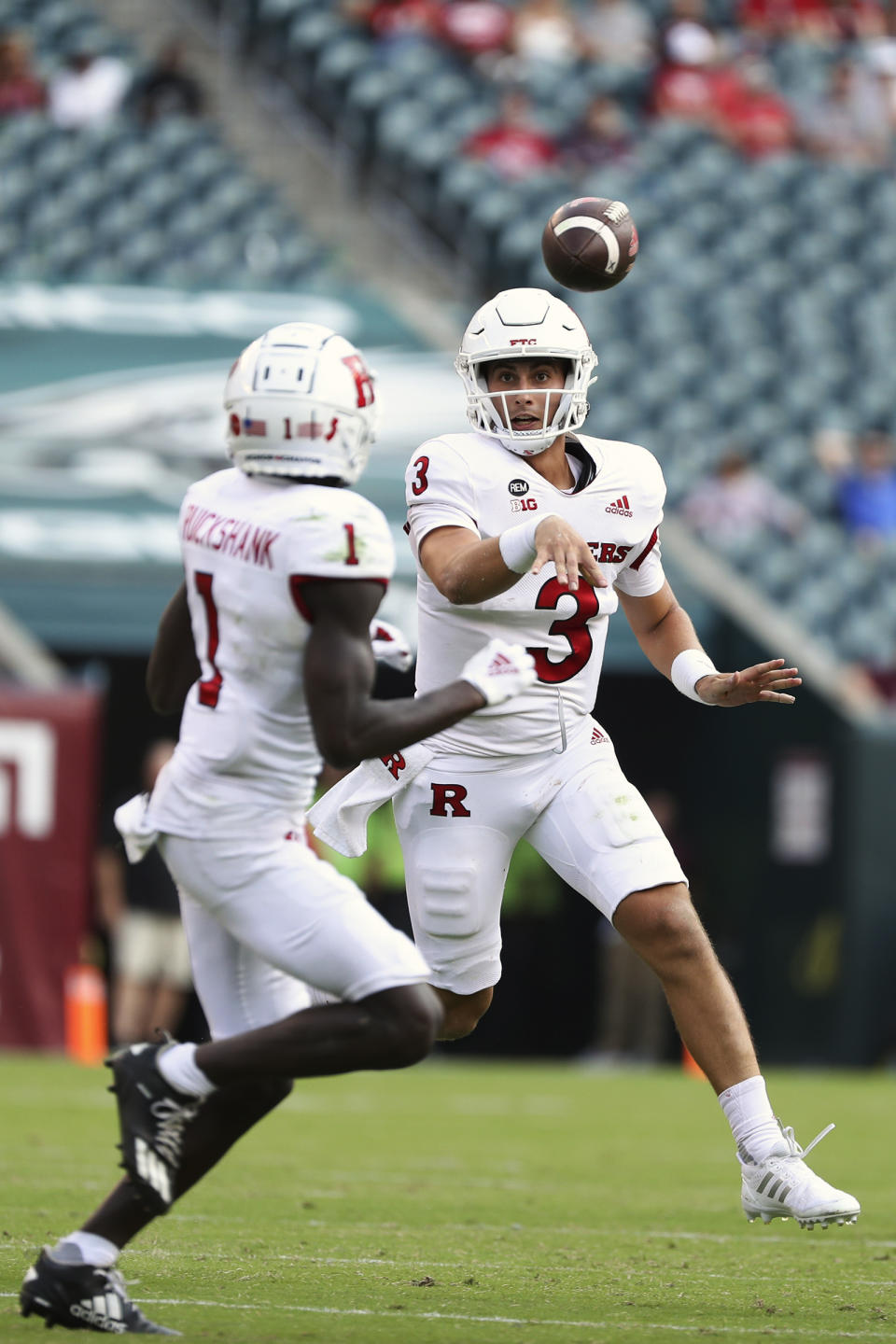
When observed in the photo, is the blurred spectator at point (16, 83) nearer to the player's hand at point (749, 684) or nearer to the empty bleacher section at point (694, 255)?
the empty bleacher section at point (694, 255)

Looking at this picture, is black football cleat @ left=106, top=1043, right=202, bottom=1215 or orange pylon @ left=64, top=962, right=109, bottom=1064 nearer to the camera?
black football cleat @ left=106, top=1043, right=202, bottom=1215

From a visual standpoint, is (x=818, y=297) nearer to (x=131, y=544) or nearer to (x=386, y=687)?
(x=386, y=687)

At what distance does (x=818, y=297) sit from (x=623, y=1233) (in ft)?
33.3

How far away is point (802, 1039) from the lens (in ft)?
40.2

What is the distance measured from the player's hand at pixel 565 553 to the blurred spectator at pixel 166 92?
418 inches

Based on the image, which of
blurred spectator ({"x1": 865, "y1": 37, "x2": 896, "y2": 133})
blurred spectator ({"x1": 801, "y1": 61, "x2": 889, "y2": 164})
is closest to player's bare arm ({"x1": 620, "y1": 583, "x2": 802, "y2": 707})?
blurred spectator ({"x1": 801, "y1": 61, "x2": 889, "y2": 164})

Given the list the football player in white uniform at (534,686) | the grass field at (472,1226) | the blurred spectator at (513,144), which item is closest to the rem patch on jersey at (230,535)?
the football player in white uniform at (534,686)

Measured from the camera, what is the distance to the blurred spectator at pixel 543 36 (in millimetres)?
14633

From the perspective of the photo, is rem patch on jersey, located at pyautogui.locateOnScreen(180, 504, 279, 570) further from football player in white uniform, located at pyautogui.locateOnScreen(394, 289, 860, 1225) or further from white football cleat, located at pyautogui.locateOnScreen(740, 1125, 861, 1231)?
white football cleat, located at pyautogui.locateOnScreen(740, 1125, 861, 1231)

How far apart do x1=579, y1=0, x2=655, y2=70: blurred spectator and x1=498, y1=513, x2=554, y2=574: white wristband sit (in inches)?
449

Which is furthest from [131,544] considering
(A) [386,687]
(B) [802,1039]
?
(B) [802,1039]

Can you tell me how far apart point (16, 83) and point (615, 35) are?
4.18 m

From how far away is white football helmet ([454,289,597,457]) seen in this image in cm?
464

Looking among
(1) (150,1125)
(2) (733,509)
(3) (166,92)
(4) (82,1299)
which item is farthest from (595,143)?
(4) (82,1299)
